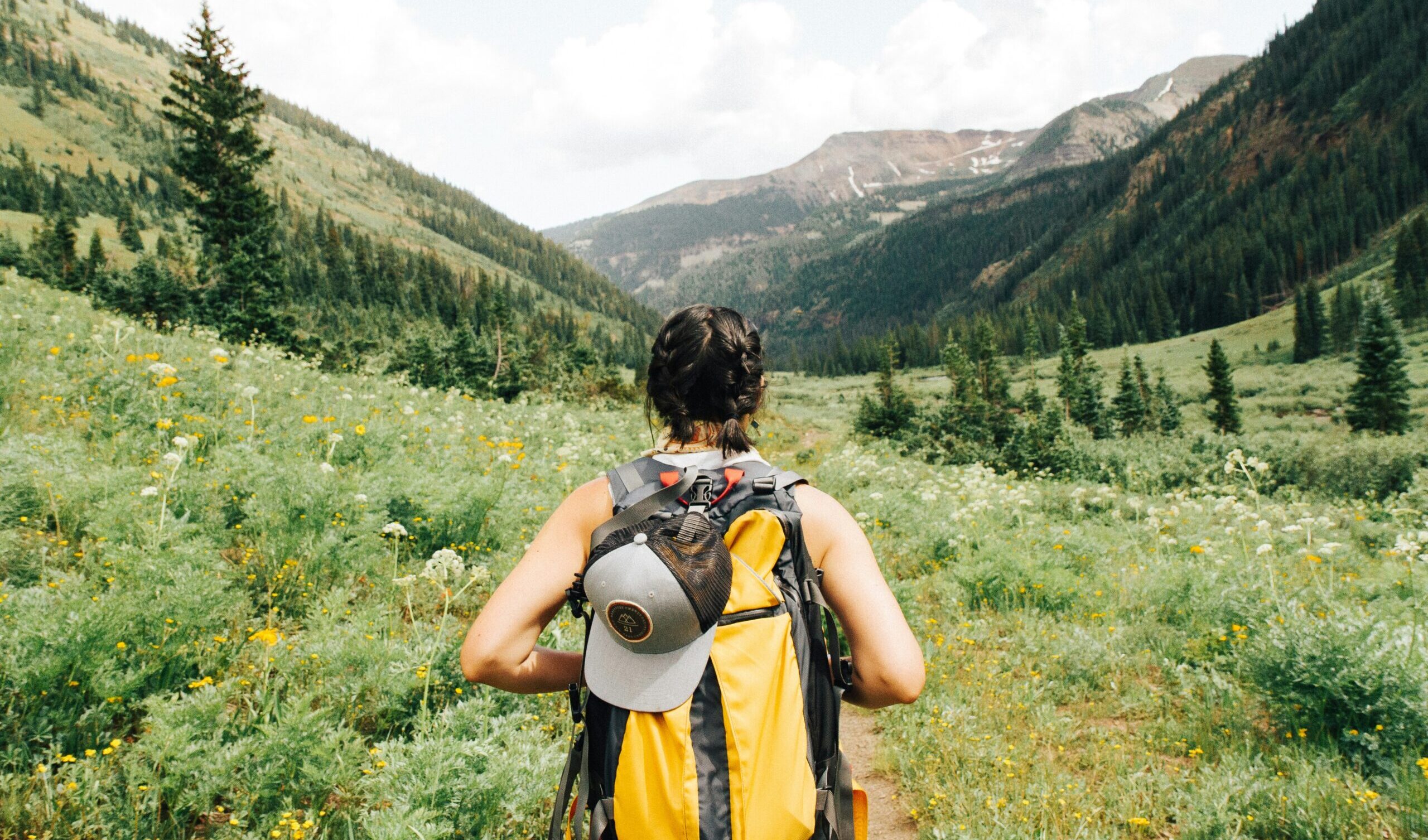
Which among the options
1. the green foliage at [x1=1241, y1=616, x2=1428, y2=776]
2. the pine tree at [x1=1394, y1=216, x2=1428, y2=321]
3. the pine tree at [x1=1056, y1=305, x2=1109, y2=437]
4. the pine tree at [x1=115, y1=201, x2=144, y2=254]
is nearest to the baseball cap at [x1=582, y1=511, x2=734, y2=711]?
the green foliage at [x1=1241, y1=616, x2=1428, y2=776]

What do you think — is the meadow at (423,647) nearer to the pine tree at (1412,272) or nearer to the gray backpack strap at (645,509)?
the gray backpack strap at (645,509)

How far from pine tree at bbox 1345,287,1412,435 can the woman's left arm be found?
156ft

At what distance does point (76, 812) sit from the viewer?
2.57m

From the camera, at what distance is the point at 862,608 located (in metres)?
1.87

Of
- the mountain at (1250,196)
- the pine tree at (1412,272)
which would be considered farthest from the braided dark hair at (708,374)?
the mountain at (1250,196)

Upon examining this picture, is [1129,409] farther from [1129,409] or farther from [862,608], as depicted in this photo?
[862,608]

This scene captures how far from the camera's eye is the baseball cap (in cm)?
149

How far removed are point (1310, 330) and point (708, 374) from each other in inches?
3465

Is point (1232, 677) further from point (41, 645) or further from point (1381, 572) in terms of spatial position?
point (41, 645)

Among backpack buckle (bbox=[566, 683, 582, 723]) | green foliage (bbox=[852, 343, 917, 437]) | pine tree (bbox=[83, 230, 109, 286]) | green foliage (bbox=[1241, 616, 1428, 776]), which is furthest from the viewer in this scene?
pine tree (bbox=[83, 230, 109, 286])

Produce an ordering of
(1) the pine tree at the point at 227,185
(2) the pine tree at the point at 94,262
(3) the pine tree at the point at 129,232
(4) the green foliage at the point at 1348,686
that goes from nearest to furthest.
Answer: (4) the green foliage at the point at 1348,686 → (1) the pine tree at the point at 227,185 → (2) the pine tree at the point at 94,262 → (3) the pine tree at the point at 129,232

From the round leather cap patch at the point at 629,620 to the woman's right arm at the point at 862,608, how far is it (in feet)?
1.85

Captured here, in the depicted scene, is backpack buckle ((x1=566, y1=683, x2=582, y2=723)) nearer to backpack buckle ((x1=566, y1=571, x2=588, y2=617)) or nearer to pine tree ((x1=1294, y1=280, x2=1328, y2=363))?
backpack buckle ((x1=566, y1=571, x2=588, y2=617))

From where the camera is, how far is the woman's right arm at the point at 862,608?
1.85 m
